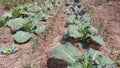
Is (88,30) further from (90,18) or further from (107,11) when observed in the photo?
(107,11)

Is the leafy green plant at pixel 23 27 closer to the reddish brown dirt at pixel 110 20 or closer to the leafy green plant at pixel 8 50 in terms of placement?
the leafy green plant at pixel 8 50

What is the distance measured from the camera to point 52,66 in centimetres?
369

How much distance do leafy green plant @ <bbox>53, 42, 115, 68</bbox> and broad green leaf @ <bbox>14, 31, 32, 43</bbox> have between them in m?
0.79

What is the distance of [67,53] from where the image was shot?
3.63 meters

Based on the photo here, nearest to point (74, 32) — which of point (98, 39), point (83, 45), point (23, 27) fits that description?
→ point (83, 45)

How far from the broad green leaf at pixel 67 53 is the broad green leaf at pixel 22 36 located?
78 centimetres

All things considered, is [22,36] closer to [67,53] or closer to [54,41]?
[54,41]

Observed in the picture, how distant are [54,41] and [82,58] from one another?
850 mm

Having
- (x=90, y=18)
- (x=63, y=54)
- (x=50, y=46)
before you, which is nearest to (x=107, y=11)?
(x=90, y=18)

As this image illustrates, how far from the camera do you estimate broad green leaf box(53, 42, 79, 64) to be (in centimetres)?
355

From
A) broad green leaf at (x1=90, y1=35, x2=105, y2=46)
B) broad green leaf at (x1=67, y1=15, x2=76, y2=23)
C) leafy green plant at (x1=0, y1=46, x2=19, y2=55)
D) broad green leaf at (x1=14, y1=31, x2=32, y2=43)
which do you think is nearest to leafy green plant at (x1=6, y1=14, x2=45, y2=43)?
broad green leaf at (x1=14, y1=31, x2=32, y2=43)

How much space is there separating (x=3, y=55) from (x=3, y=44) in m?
0.30

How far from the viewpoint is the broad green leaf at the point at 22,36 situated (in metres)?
4.27

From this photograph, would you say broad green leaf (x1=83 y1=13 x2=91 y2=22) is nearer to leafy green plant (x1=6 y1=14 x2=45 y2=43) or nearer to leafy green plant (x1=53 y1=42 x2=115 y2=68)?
leafy green plant (x1=6 y1=14 x2=45 y2=43)
